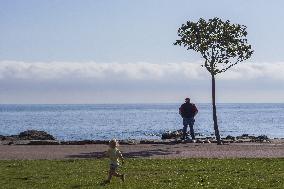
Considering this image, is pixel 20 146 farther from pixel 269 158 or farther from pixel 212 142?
pixel 269 158

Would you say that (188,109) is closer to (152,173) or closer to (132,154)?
(132,154)

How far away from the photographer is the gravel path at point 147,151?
23797mm

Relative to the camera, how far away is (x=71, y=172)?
18.6 metres

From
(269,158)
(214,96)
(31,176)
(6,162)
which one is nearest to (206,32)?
(214,96)

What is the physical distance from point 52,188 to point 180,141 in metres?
15.9

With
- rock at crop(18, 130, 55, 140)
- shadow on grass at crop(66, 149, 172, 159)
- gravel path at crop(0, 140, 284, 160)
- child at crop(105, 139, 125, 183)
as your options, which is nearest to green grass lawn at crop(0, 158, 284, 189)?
child at crop(105, 139, 125, 183)

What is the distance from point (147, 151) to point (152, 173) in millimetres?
7422

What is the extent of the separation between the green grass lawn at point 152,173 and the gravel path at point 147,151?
2059 mm

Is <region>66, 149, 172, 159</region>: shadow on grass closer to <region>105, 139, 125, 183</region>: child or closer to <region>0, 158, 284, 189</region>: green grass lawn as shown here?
<region>0, 158, 284, 189</region>: green grass lawn

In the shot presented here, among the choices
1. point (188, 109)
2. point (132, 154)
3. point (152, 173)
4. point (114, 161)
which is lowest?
point (152, 173)

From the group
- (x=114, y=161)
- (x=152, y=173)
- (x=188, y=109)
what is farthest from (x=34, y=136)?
(x=114, y=161)

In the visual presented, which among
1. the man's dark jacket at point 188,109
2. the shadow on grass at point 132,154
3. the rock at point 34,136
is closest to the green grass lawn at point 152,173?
the shadow on grass at point 132,154

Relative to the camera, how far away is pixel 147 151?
84.6 ft

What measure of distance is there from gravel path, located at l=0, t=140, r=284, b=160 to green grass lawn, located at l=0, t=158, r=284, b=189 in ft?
6.76
